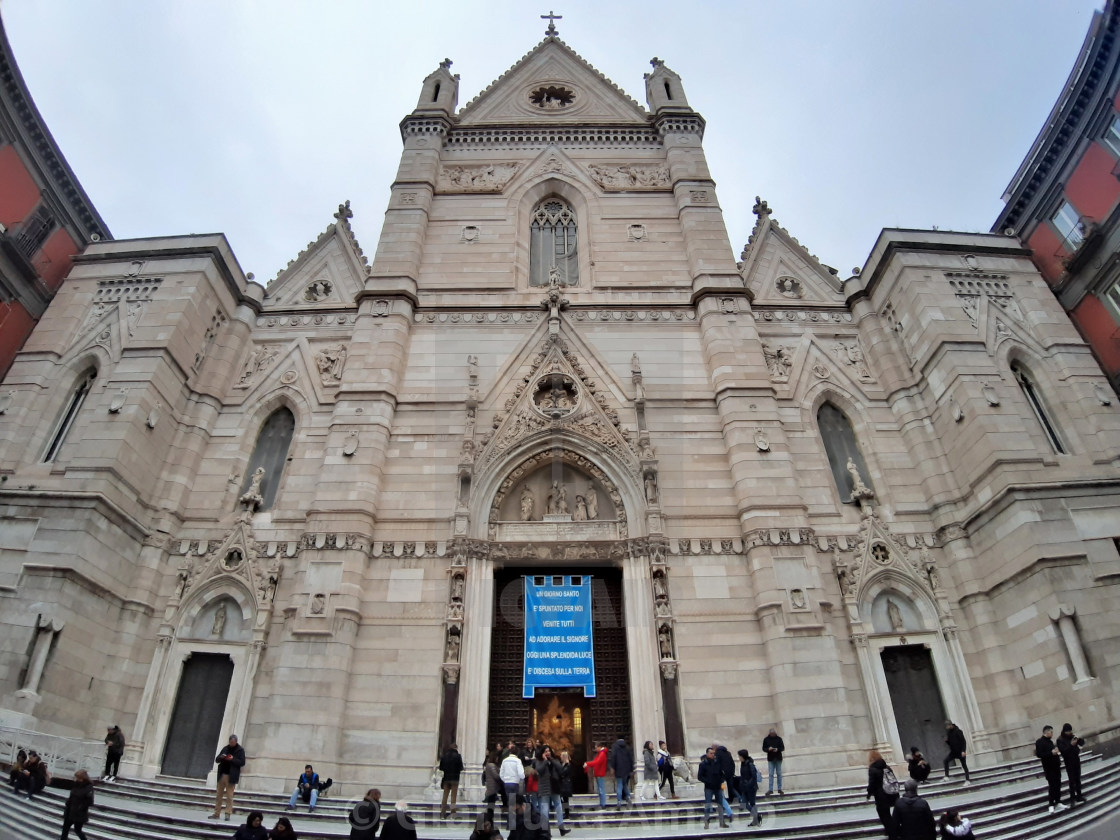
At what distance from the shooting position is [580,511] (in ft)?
52.2

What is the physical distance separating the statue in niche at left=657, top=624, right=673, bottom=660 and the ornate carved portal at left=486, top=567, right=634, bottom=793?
1.13m

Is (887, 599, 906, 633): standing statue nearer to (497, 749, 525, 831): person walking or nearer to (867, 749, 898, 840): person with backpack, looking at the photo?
(867, 749, 898, 840): person with backpack

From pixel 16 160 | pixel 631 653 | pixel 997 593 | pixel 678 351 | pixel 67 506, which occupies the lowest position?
pixel 631 653

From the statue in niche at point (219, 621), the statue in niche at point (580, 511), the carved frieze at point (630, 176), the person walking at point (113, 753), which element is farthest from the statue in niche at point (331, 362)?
the carved frieze at point (630, 176)

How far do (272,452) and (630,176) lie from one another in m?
14.3

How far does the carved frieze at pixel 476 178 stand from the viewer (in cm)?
2234

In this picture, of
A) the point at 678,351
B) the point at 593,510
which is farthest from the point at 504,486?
the point at 678,351

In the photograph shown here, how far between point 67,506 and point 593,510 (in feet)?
36.3

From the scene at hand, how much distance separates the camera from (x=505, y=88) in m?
26.2

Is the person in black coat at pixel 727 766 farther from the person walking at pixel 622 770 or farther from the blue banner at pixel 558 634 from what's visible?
the blue banner at pixel 558 634

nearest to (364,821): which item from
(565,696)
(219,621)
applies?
(565,696)

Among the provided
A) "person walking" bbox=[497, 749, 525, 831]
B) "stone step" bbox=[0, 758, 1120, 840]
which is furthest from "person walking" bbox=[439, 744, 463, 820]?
"person walking" bbox=[497, 749, 525, 831]

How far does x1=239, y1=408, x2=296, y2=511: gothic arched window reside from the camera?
16.8m

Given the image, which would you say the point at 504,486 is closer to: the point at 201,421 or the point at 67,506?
the point at 201,421
